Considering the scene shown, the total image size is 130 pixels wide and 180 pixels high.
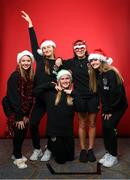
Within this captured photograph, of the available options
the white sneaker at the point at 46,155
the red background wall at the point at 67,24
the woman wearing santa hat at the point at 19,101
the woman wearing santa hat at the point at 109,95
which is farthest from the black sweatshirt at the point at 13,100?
the red background wall at the point at 67,24

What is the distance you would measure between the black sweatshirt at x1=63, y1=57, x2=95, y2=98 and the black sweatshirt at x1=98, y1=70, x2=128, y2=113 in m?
0.20

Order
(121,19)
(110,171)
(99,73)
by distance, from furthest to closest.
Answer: (121,19) → (99,73) → (110,171)

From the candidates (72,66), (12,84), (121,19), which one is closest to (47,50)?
(72,66)

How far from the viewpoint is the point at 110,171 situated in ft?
11.9

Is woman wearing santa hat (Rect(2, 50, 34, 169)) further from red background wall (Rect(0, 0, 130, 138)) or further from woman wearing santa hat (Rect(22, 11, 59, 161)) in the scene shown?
red background wall (Rect(0, 0, 130, 138))

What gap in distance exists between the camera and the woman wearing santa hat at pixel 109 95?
3.71 meters

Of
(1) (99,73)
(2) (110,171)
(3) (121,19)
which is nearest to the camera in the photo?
(2) (110,171)

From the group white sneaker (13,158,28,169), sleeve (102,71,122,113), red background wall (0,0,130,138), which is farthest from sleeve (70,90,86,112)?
red background wall (0,0,130,138)

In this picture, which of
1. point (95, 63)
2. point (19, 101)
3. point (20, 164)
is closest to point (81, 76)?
point (95, 63)

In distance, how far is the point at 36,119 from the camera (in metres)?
3.98

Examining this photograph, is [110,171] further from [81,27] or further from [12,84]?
[81,27]

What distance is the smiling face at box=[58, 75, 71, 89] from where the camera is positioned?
382 centimetres

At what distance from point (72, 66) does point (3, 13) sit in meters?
1.58

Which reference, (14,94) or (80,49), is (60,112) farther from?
(80,49)
